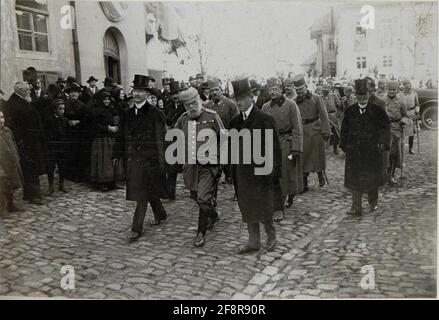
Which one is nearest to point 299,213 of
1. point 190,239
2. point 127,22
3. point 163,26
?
point 190,239

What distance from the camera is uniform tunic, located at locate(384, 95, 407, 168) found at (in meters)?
7.00

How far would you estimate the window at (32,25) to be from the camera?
5.25 meters

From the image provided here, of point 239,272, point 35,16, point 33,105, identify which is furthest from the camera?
point 33,105

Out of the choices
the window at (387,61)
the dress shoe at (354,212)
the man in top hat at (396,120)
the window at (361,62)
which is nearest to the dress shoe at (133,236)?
the dress shoe at (354,212)

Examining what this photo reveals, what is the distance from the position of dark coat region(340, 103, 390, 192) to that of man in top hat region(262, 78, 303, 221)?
0.56 meters

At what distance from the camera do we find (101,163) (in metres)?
6.98

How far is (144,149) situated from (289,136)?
6.10ft

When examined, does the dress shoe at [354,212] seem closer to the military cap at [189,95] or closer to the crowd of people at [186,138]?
the crowd of people at [186,138]

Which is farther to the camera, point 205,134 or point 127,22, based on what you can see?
point 127,22

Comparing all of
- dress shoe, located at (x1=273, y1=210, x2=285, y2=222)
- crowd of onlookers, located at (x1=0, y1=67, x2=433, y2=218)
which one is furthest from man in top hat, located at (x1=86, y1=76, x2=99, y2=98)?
dress shoe, located at (x1=273, y1=210, x2=285, y2=222)

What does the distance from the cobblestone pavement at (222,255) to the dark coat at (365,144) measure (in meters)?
0.42

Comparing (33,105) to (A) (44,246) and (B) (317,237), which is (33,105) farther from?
(B) (317,237)

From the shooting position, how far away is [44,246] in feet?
16.1

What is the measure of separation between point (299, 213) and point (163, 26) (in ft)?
9.04
